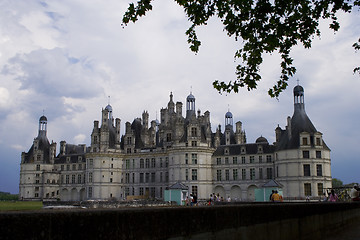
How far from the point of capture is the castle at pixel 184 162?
63406 millimetres

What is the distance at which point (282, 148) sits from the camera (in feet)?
214

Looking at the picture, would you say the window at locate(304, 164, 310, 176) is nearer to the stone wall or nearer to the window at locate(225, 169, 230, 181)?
the window at locate(225, 169, 230, 181)

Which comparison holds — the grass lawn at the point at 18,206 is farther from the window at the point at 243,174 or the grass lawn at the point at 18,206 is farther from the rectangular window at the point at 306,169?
the rectangular window at the point at 306,169

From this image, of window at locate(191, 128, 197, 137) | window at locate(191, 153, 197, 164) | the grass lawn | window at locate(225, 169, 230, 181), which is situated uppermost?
window at locate(191, 128, 197, 137)

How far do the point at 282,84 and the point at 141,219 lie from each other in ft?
25.6

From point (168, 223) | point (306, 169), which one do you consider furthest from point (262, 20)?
point (306, 169)

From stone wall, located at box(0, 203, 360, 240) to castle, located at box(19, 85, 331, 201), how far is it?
52.2 meters

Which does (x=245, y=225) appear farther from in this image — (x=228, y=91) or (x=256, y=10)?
(x=256, y=10)

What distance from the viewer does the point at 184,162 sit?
7044cm

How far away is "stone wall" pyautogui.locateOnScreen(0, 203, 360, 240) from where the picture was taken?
4.56 meters

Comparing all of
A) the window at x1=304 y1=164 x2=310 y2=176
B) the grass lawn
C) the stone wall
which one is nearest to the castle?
the window at x1=304 y1=164 x2=310 y2=176

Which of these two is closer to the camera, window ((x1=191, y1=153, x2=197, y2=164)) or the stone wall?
the stone wall

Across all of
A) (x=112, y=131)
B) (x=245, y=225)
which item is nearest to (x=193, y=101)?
(x=112, y=131)

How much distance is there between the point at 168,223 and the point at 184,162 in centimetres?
6414
